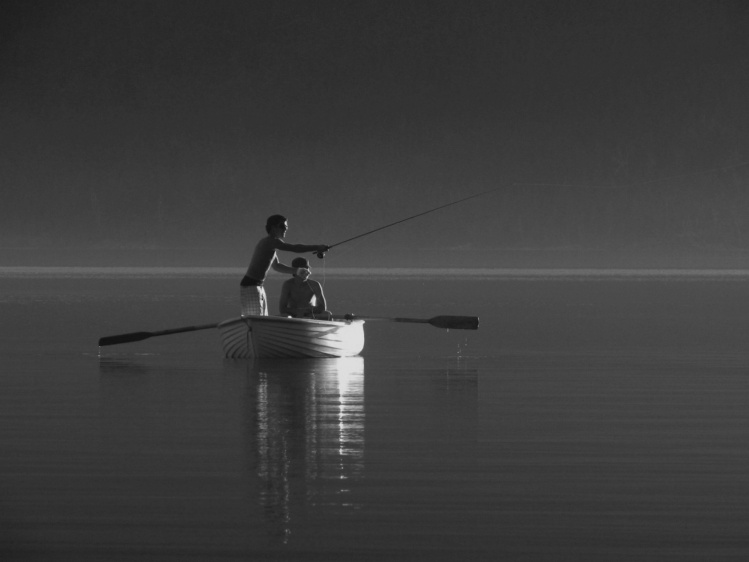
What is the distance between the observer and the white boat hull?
2083cm

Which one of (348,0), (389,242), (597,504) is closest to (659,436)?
(597,504)

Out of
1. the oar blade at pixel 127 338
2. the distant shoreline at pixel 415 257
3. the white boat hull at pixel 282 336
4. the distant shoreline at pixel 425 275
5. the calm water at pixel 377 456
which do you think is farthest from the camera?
the distant shoreline at pixel 415 257

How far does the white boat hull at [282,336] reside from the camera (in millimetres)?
20828

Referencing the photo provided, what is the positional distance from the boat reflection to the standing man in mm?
932

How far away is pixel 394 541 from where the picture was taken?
9305mm

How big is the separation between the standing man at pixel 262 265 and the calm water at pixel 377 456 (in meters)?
0.71

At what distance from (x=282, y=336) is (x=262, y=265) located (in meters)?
0.94

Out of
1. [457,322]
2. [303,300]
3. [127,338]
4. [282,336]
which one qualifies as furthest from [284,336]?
[457,322]

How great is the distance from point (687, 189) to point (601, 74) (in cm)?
1568

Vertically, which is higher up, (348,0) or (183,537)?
(348,0)

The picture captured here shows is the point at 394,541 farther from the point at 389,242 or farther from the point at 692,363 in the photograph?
the point at 389,242

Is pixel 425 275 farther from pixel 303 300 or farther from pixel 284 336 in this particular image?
pixel 284 336

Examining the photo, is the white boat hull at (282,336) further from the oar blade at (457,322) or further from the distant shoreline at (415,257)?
the distant shoreline at (415,257)

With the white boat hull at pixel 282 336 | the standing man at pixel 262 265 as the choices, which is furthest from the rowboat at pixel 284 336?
the standing man at pixel 262 265
